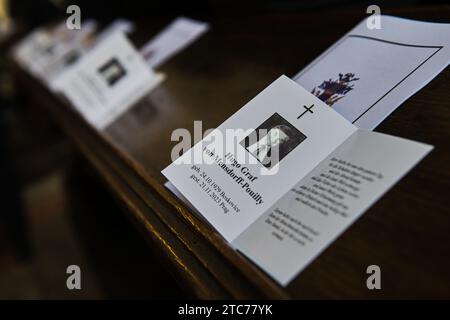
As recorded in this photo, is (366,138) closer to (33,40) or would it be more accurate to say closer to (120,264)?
(120,264)

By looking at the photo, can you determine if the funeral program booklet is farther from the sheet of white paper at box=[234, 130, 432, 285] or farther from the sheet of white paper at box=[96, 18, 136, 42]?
the sheet of white paper at box=[96, 18, 136, 42]

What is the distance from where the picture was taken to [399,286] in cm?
52

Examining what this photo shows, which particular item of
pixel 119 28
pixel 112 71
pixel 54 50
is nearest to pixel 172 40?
pixel 112 71

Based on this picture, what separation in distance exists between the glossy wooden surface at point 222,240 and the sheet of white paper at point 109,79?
0.07m

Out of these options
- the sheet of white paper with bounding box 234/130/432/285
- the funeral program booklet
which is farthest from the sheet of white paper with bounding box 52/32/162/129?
the sheet of white paper with bounding box 234/130/432/285

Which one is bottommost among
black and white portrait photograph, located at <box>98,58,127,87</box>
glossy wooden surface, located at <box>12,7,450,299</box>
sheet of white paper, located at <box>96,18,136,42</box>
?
glossy wooden surface, located at <box>12,7,450,299</box>

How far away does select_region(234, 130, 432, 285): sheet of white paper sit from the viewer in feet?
1.93

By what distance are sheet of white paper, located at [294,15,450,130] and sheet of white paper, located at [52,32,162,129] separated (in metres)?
0.60

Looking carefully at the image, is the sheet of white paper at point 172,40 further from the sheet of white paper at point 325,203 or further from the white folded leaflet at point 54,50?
the sheet of white paper at point 325,203

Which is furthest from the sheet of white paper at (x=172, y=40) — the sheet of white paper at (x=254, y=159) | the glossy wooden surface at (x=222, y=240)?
the sheet of white paper at (x=254, y=159)

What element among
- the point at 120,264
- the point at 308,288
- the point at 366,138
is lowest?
the point at 120,264

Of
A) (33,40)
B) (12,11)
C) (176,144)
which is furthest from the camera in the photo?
(12,11)

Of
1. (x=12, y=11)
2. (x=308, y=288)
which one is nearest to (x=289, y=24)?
(x=308, y=288)

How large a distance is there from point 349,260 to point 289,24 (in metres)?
0.91
